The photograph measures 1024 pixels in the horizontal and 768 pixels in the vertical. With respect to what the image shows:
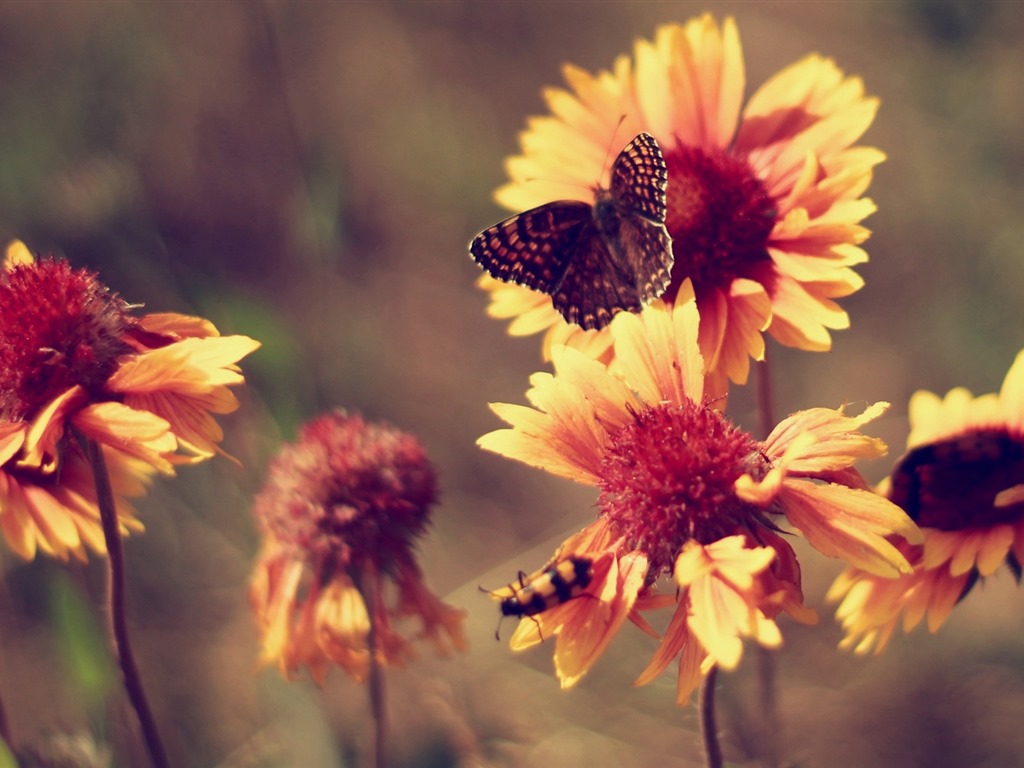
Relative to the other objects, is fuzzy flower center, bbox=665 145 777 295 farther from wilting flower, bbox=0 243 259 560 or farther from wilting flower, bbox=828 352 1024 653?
wilting flower, bbox=0 243 259 560

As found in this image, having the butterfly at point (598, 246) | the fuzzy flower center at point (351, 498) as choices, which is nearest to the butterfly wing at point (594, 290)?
the butterfly at point (598, 246)

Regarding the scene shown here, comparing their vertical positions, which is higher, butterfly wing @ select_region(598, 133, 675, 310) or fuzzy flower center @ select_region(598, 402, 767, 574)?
butterfly wing @ select_region(598, 133, 675, 310)

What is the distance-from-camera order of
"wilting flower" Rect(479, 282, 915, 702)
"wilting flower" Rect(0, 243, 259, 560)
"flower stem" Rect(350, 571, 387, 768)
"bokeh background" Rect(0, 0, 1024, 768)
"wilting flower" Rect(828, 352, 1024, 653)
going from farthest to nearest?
"bokeh background" Rect(0, 0, 1024, 768) < "flower stem" Rect(350, 571, 387, 768) < "wilting flower" Rect(828, 352, 1024, 653) < "wilting flower" Rect(0, 243, 259, 560) < "wilting flower" Rect(479, 282, 915, 702)

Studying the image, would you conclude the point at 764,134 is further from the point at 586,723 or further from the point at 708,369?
the point at 586,723

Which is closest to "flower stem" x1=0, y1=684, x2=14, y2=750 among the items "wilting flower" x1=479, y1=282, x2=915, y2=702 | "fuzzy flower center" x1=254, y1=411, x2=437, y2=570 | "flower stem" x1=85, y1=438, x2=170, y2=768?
"flower stem" x1=85, y1=438, x2=170, y2=768

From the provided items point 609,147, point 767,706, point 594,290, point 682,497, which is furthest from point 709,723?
point 609,147

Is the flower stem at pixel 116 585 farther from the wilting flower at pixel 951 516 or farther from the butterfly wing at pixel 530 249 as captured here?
the wilting flower at pixel 951 516

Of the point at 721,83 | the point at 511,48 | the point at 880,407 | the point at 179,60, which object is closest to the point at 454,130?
the point at 511,48
